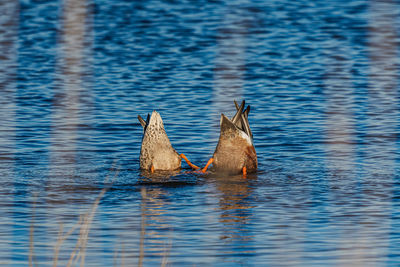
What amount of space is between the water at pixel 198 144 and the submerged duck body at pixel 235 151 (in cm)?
26

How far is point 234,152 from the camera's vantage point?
12.7 metres

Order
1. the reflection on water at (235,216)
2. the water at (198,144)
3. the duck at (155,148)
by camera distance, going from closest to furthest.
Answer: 1. the water at (198,144)
2. the reflection on water at (235,216)
3. the duck at (155,148)

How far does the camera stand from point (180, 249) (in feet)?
28.3

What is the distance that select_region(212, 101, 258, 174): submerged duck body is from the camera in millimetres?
12609

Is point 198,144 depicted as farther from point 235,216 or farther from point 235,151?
point 235,216

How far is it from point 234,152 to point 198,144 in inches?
75.7

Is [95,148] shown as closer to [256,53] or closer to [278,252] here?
[278,252]

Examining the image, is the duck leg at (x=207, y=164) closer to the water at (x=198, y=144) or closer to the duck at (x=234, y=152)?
the duck at (x=234, y=152)

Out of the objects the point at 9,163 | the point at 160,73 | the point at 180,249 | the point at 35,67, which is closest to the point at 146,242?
the point at 180,249

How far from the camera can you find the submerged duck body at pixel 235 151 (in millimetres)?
12609

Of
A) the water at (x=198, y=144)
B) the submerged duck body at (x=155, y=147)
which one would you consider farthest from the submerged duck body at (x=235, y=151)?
the submerged duck body at (x=155, y=147)

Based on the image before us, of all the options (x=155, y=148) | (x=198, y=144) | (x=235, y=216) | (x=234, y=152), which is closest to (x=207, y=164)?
(x=234, y=152)

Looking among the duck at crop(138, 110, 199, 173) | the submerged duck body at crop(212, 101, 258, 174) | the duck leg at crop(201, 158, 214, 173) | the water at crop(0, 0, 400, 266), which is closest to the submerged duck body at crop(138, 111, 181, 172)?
the duck at crop(138, 110, 199, 173)

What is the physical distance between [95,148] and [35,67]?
331 inches
